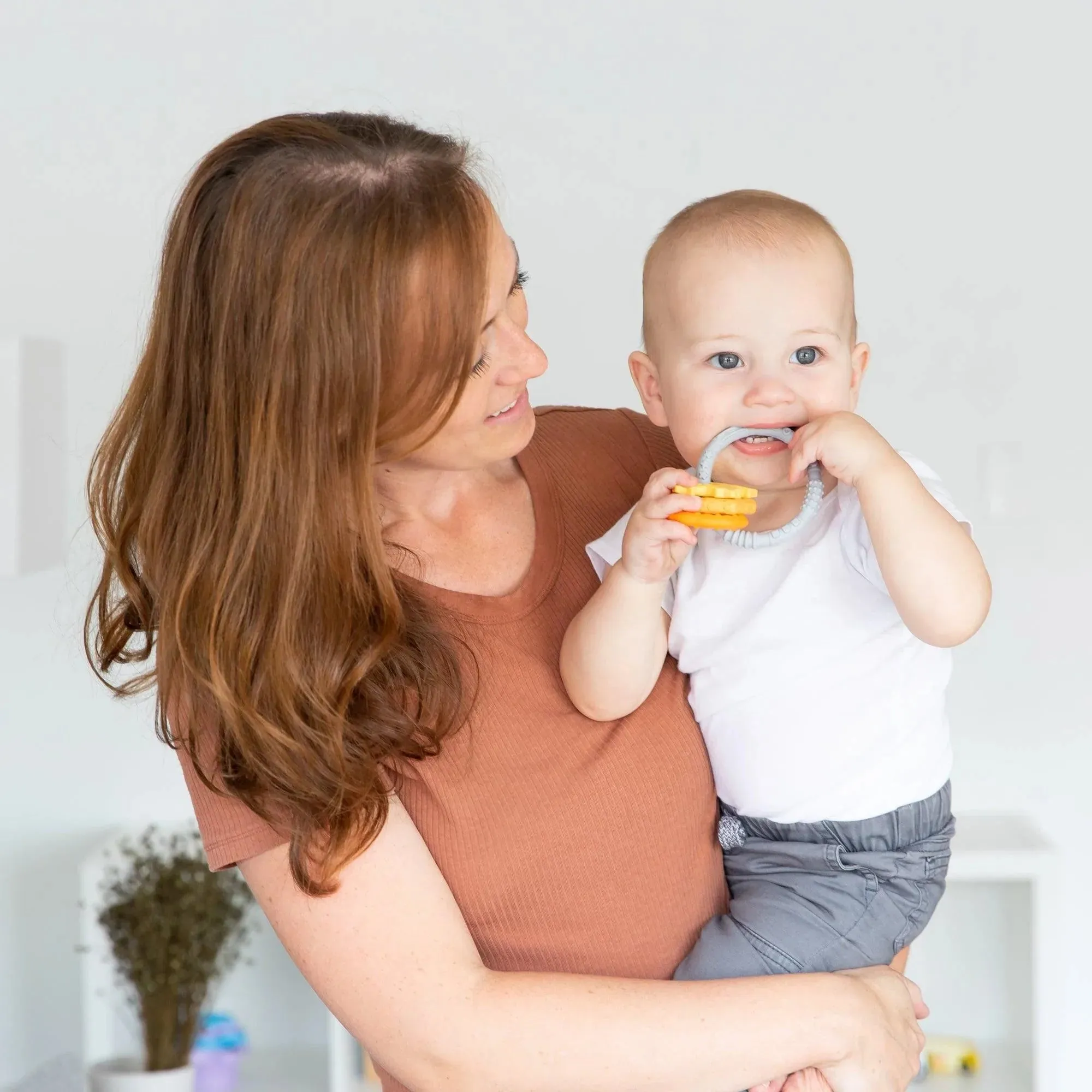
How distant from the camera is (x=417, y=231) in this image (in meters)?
1.18

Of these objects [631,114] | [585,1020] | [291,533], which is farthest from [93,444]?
[585,1020]

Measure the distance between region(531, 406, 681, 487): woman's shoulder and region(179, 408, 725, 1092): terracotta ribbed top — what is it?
19 cm

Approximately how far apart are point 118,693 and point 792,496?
0.70 metres

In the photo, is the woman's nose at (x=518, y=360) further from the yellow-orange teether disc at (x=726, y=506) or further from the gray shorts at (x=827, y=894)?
the gray shorts at (x=827, y=894)

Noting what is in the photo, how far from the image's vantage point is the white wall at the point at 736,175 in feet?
9.53

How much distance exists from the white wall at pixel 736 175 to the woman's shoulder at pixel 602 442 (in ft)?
4.26

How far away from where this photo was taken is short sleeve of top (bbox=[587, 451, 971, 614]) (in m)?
1.32

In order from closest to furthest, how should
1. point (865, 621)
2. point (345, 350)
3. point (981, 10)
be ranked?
point (345, 350)
point (865, 621)
point (981, 10)

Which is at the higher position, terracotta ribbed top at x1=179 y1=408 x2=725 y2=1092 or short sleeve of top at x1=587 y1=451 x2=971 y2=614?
short sleeve of top at x1=587 y1=451 x2=971 y2=614

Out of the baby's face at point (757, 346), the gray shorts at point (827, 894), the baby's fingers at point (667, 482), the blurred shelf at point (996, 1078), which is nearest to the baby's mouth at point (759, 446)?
the baby's face at point (757, 346)

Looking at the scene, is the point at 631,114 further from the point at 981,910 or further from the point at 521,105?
the point at 981,910

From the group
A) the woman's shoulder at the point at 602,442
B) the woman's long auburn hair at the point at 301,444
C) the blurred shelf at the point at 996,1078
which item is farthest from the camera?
the blurred shelf at the point at 996,1078

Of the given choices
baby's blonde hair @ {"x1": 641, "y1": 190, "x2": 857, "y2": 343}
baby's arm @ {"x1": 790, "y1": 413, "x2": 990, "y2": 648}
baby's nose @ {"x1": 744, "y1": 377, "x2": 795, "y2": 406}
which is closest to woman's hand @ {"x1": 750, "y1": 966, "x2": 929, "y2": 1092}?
baby's arm @ {"x1": 790, "y1": 413, "x2": 990, "y2": 648}

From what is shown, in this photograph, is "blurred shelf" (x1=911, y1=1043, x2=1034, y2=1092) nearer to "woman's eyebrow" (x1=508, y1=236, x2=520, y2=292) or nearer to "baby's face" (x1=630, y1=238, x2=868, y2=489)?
"baby's face" (x1=630, y1=238, x2=868, y2=489)
